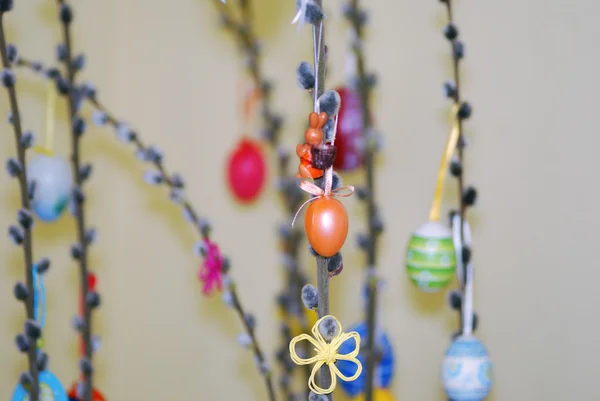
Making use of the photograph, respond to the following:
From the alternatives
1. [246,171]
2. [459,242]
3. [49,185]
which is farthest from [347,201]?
[49,185]

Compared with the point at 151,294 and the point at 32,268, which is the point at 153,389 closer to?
the point at 151,294

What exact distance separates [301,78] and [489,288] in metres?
0.57

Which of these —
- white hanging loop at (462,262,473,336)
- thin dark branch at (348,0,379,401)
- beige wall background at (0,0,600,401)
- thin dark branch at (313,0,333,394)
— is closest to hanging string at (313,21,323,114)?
thin dark branch at (313,0,333,394)

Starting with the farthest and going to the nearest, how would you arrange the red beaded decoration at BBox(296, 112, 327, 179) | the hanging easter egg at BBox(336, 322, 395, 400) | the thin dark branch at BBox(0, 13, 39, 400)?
1. the hanging easter egg at BBox(336, 322, 395, 400)
2. the thin dark branch at BBox(0, 13, 39, 400)
3. the red beaded decoration at BBox(296, 112, 327, 179)

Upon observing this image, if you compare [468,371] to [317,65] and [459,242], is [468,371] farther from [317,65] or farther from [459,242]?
[317,65]

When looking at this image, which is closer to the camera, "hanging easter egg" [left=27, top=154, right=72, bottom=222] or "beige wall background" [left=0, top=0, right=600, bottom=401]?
"hanging easter egg" [left=27, top=154, right=72, bottom=222]

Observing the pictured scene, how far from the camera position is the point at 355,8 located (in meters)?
0.64

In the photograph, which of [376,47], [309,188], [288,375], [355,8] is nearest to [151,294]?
[288,375]

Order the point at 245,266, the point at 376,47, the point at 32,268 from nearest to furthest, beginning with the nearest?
1. the point at 32,268
2. the point at 376,47
3. the point at 245,266

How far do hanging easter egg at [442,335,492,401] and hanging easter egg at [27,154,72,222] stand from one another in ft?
1.35

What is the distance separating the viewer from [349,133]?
761 millimetres

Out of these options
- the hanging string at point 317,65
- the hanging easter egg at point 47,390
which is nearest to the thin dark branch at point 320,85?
the hanging string at point 317,65

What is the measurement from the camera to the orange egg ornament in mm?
403

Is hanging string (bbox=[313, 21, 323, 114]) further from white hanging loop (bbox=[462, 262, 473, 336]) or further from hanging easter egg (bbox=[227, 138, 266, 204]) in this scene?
hanging easter egg (bbox=[227, 138, 266, 204])
